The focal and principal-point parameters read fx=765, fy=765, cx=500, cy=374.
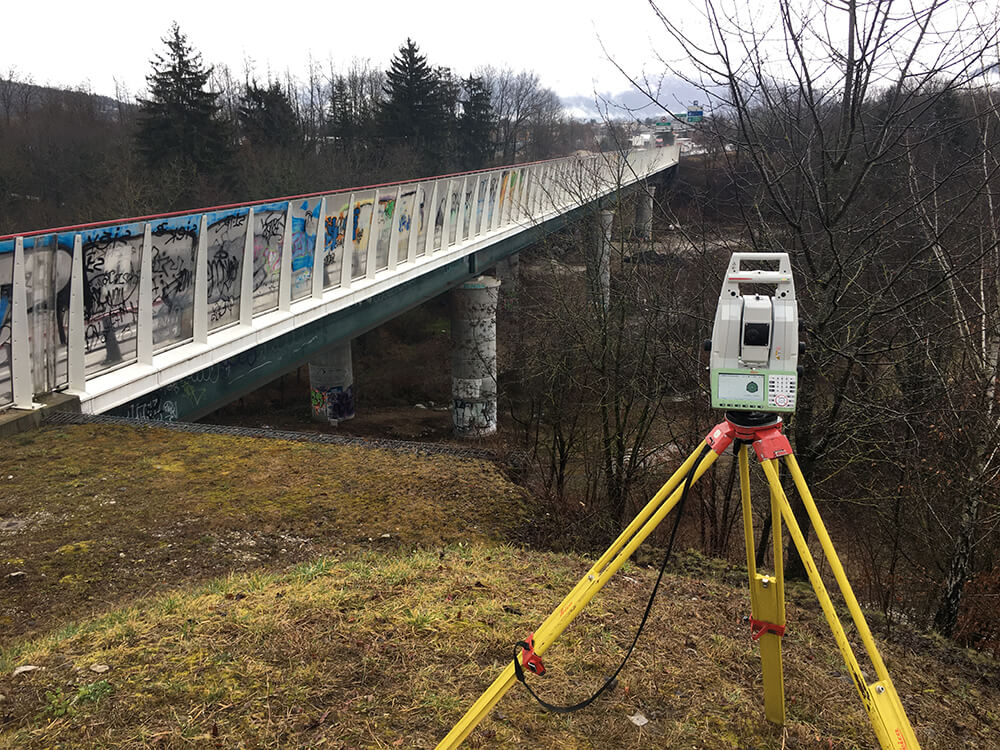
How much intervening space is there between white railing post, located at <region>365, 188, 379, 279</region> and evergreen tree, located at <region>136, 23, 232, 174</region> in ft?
83.9

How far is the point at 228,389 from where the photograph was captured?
9906 millimetres

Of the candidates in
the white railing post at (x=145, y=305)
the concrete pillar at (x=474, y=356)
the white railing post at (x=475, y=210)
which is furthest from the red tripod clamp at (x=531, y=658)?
the concrete pillar at (x=474, y=356)

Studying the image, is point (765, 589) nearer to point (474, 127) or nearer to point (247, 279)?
point (247, 279)

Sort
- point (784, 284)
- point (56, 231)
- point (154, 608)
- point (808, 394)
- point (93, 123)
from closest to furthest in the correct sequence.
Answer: point (784, 284) < point (154, 608) < point (808, 394) < point (56, 231) < point (93, 123)

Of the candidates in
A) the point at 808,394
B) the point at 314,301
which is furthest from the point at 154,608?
the point at 314,301

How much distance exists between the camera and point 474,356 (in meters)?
25.4

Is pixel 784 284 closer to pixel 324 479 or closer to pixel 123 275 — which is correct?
pixel 324 479

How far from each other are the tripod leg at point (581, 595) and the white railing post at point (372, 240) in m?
10.8

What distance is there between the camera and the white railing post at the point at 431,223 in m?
15.7

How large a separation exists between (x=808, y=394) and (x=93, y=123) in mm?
51904

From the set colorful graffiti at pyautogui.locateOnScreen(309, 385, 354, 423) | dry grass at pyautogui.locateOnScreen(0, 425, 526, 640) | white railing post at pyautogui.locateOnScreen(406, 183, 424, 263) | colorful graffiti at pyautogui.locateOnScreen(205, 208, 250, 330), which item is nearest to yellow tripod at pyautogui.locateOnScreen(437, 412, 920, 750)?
dry grass at pyautogui.locateOnScreen(0, 425, 526, 640)

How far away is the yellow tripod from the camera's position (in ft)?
8.02

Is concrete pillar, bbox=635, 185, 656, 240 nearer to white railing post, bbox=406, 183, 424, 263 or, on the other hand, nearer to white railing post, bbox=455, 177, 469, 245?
white railing post, bbox=406, 183, 424, 263

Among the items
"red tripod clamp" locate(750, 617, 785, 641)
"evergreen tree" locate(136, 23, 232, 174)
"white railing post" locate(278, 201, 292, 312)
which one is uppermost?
"evergreen tree" locate(136, 23, 232, 174)
